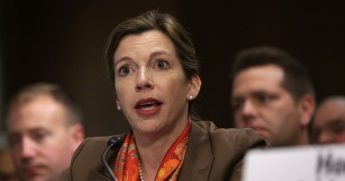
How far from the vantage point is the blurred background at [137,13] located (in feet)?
14.9

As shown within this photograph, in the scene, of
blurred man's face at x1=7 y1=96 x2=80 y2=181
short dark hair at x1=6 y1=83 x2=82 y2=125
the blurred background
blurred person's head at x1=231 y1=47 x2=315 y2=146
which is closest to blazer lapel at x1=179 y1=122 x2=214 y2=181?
blurred person's head at x1=231 y1=47 x2=315 y2=146

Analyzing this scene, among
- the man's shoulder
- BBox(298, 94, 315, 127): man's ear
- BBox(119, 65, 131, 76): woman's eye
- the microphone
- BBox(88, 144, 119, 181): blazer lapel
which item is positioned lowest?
BBox(298, 94, 315, 127): man's ear

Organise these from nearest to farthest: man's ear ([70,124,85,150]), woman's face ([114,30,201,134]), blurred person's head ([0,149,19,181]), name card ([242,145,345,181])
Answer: name card ([242,145,345,181]) < woman's face ([114,30,201,134]) < man's ear ([70,124,85,150]) < blurred person's head ([0,149,19,181])

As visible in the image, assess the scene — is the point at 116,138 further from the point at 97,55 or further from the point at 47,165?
the point at 97,55

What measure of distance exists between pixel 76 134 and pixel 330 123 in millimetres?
1282

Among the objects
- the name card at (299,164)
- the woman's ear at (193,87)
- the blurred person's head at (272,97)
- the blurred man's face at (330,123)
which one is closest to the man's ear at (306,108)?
the blurred person's head at (272,97)

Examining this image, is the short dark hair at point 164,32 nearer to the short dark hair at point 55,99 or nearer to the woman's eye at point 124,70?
the woman's eye at point 124,70

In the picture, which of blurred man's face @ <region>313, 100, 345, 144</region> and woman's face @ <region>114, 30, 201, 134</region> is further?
blurred man's face @ <region>313, 100, 345, 144</region>

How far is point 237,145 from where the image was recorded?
209 cm

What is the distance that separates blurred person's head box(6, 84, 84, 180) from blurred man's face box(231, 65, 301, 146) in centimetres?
86

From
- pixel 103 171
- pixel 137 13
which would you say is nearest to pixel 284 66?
pixel 103 171

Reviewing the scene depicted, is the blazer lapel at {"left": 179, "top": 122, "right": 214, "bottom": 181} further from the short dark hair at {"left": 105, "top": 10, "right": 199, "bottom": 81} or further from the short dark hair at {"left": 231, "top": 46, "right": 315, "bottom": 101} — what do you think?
the short dark hair at {"left": 231, "top": 46, "right": 315, "bottom": 101}

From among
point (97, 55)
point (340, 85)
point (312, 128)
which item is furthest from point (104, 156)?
point (97, 55)

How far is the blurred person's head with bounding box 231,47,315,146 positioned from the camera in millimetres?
3283
